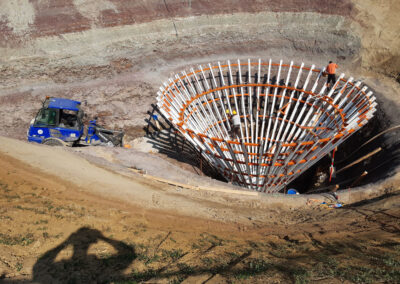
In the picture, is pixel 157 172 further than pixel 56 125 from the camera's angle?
No

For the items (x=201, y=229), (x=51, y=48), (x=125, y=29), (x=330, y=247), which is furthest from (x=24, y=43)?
(x=330, y=247)

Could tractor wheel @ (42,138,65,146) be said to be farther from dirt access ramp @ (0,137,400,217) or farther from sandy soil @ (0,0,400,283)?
dirt access ramp @ (0,137,400,217)

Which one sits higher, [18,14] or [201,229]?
[18,14]

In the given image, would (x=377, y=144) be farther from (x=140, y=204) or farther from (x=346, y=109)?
(x=140, y=204)

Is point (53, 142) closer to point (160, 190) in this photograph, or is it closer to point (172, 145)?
point (172, 145)

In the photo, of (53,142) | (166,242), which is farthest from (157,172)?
(53,142)

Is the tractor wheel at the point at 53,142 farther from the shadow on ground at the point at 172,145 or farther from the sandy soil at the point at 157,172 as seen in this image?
the shadow on ground at the point at 172,145

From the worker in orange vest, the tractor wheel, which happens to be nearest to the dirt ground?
the tractor wheel
